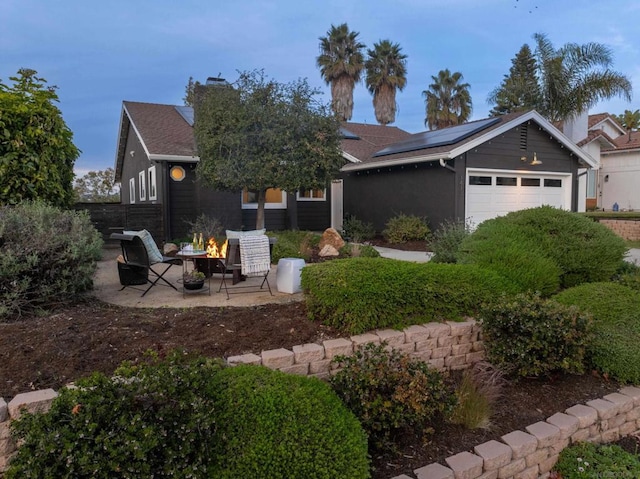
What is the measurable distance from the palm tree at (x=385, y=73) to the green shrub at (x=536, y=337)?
2620cm

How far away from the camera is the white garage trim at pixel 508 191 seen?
11.9 m

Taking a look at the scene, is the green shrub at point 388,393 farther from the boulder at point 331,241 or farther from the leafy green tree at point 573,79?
the leafy green tree at point 573,79

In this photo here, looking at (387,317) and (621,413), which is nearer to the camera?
(621,413)

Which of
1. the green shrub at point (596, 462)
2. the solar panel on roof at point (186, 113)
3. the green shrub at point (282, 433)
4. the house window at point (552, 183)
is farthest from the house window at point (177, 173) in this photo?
the green shrub at point (596, 462)

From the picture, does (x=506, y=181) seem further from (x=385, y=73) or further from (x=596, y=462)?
(x=385, y=73)

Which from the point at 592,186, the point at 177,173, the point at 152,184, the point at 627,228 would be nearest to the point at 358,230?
the point at 177,173

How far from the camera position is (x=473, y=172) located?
1176 centimetres

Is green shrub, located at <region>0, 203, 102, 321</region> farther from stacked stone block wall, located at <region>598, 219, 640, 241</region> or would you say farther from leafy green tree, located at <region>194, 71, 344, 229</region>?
stacked stone block wall, located at <region>598, 219, 640, 241</region>

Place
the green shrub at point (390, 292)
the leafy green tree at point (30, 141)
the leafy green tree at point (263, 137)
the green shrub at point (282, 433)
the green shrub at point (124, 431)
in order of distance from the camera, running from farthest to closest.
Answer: the leafy green tree at point (263, 137) < the leafy green tree at point (30, 141) < the green shrub at point (390, 292) < the green shrub at point (282, 433) < the green shrub at point (124, 431)

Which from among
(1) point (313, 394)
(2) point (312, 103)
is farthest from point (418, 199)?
(1) point (313, 394)

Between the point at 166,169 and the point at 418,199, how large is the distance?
691cm

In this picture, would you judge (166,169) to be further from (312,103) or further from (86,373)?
(86,373)

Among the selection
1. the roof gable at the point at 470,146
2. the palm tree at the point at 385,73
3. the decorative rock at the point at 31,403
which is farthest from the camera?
the palm tree at the point at 385,73

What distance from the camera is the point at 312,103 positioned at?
10086 millimetres
